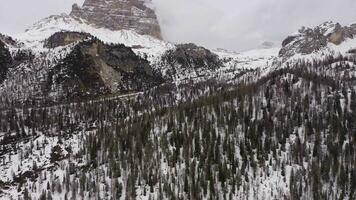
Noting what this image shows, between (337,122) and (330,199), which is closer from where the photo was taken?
(330,199)

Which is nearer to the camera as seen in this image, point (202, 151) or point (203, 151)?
point (203, 151)

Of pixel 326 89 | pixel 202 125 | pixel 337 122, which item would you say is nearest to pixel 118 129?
pixel 202 125

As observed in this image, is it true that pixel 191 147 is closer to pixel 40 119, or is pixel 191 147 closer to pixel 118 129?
pixel 118 129

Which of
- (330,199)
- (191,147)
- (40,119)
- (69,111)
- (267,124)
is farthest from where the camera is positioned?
(69,111)

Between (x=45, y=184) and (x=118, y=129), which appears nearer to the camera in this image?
(x=45, y=184)

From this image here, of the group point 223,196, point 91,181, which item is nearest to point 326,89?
point 223,196

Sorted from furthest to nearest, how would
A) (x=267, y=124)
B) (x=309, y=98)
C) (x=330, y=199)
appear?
(x=309, y=98)
(x=267, y=124)
(x=330, y=199)

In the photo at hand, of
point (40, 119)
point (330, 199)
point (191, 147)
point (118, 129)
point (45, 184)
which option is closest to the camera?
point (330, 199)

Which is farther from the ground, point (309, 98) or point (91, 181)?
point (309, 98)

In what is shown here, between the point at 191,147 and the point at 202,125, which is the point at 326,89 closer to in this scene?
the point at 202,125
